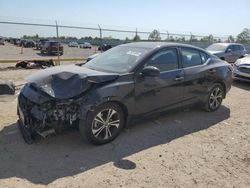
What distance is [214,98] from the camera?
22.3ft

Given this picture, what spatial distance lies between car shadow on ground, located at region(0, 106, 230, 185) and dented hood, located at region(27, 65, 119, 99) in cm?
88

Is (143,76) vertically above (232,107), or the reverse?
(143,76)

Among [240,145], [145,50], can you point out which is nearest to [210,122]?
[240,145]

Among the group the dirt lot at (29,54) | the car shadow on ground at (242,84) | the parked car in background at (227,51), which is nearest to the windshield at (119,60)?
the car shadow on ground at (242,84)

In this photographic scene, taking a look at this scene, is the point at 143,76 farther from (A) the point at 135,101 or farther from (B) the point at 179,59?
(B) the point at 179,59

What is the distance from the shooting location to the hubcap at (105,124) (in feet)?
15.1

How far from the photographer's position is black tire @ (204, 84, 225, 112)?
6.67 metres

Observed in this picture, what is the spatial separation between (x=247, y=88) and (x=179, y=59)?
18.2 feet

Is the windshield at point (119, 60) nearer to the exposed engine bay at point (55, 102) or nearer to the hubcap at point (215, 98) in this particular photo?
the exposed engine bay at point (55, 102)

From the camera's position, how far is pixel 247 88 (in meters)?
10.4

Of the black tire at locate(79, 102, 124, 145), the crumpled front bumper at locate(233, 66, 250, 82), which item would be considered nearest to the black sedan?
the black tire at locate(79, 102, 124, 145)

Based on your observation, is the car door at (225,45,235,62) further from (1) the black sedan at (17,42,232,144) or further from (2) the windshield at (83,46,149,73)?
(2) the windshield at (83,46,149,73)

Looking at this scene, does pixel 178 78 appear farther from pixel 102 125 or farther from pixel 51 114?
pixel 51 114

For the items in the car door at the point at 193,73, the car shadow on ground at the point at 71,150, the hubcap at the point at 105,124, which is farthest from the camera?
the car door at the point at 193,73
